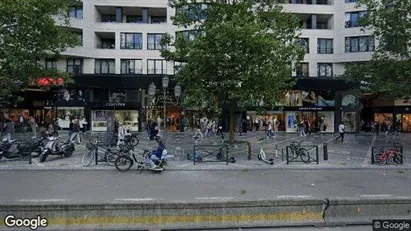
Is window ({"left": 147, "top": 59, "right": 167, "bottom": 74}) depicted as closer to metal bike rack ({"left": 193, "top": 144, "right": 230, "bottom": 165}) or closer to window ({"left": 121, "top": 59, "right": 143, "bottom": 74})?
window ({"left": 121, "top": 59, "right": 143, "bottom": 74})

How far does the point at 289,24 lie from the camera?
23219 millimetres

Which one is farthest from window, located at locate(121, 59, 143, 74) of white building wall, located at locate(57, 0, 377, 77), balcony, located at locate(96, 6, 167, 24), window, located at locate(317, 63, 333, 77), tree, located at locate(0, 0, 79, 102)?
window, located at locate(317, 63, 333, 77)

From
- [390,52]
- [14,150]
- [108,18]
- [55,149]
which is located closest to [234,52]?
[55,149]

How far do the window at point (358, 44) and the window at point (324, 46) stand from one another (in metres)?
1.71

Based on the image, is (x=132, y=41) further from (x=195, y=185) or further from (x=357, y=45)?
(x=195, y=185)

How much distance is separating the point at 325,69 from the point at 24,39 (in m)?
32.2

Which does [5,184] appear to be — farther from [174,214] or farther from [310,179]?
[310,179]

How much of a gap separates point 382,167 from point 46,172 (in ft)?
45.3

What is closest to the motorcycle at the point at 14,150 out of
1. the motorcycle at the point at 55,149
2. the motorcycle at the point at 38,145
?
the motorcycle at the point at 38,145

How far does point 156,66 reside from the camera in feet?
131

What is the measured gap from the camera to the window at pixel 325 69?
41.8m

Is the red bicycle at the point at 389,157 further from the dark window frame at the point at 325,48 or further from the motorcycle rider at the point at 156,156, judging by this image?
the dark window frame at the point at 325,48

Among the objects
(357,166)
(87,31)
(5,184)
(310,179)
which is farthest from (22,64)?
(87,31)

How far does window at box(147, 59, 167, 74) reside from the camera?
3969 centimetres
